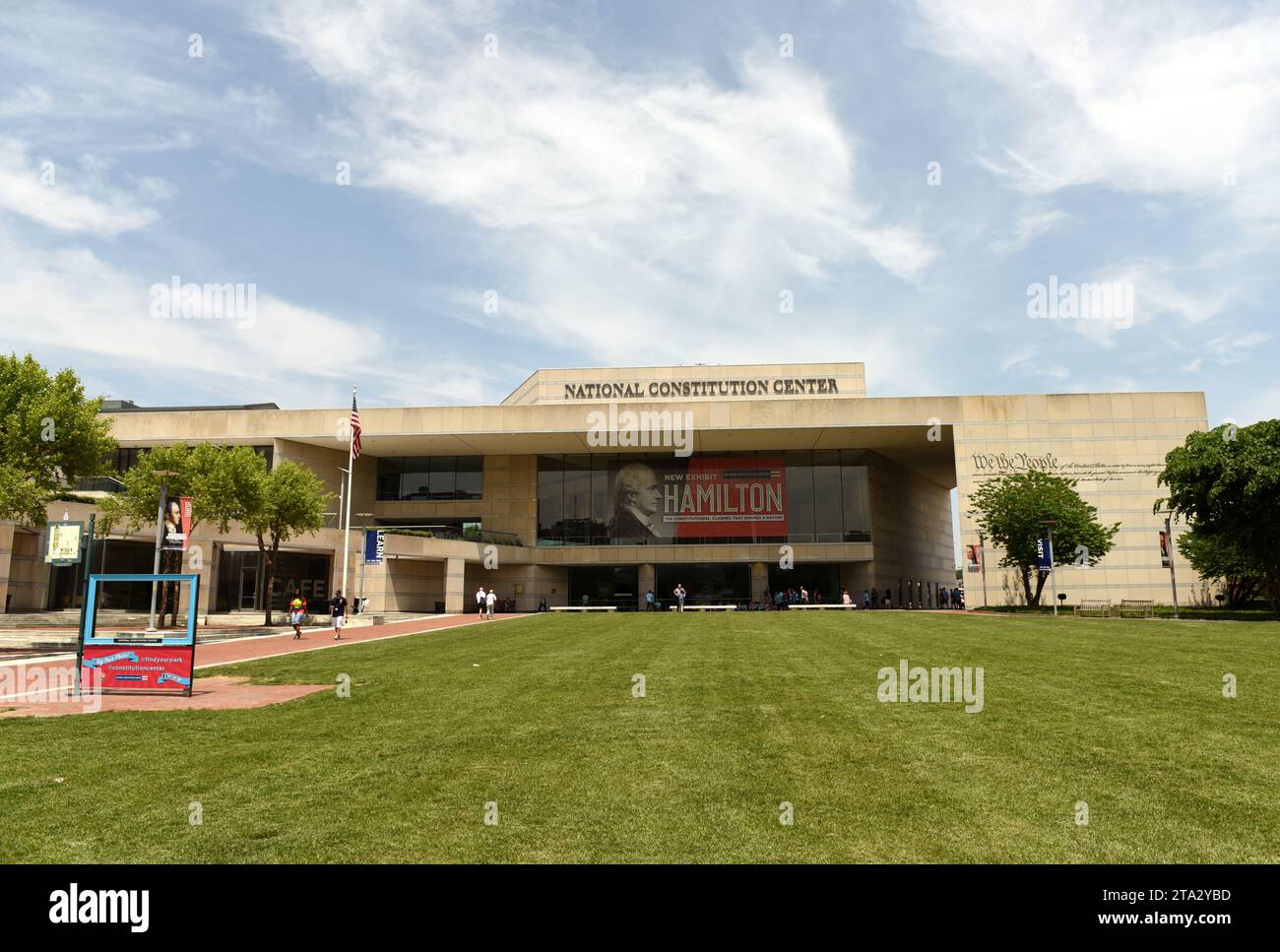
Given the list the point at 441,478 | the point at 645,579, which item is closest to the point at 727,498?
the point at 645,579

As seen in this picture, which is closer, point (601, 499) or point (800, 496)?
point (800, 496)

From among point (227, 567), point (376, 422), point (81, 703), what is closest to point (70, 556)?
point (81, 703)

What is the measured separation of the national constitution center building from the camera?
51.7 m

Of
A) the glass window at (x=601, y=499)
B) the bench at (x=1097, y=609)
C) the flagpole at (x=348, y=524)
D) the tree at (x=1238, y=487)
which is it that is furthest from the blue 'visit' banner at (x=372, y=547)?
the tree at (x=1238, y=487)

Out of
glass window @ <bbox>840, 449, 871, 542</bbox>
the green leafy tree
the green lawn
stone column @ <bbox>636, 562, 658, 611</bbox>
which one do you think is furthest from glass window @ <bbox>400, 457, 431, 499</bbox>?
the green leafy tree

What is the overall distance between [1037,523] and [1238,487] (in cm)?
1404

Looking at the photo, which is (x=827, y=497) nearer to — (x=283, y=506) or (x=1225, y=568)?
(x=1225, y=568)

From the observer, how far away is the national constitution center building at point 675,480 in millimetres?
51656

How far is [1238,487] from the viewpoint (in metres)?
31.9

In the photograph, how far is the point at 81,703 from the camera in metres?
12.3

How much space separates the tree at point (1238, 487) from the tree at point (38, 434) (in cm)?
4106

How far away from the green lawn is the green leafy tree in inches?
1435

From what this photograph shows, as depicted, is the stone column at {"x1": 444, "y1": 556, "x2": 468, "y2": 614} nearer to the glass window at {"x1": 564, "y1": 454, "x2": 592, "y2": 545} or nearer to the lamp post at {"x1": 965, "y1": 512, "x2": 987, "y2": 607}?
the glass window at {"x1": 564, "y1": 454, "x2": 592, "y2": 545}

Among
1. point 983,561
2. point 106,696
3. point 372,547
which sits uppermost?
point 372,547
